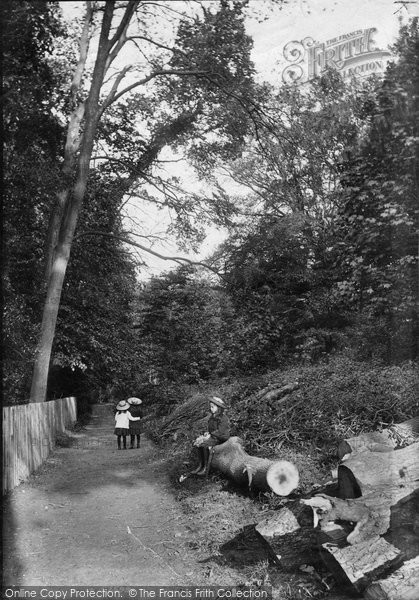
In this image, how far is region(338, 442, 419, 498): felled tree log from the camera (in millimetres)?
5324

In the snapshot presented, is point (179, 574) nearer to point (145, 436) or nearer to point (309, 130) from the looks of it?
point (145, 436)

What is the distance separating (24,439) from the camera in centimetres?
1020

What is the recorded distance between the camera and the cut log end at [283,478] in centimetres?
626

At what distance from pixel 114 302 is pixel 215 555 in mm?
17423

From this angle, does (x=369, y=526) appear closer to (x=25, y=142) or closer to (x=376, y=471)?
(x=376, y=471)

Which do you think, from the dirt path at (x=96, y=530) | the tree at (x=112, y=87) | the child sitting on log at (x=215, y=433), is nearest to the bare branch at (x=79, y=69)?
the tree at (x=112, y=87)

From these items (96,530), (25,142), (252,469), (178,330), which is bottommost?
(96,530)

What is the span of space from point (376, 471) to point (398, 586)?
1.37m

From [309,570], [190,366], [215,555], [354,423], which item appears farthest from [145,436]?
[309,570]

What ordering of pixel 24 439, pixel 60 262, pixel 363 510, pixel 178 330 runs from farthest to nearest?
pixel 178 330 → pixel 60 262 → pixel 24 439 → pixel 363 510

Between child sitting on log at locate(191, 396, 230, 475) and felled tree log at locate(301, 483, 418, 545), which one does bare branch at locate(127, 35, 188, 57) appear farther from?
felled tree log at locate(301, 483, 418, 545)

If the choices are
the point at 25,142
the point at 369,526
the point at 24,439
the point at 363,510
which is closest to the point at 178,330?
the point at 24,439

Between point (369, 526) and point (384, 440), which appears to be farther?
point (384, 440)

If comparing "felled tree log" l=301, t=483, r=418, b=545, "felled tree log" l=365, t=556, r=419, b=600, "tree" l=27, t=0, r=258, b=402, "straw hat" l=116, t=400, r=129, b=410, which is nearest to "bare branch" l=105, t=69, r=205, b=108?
"tree" l=27, t=0, r=258, b=402
